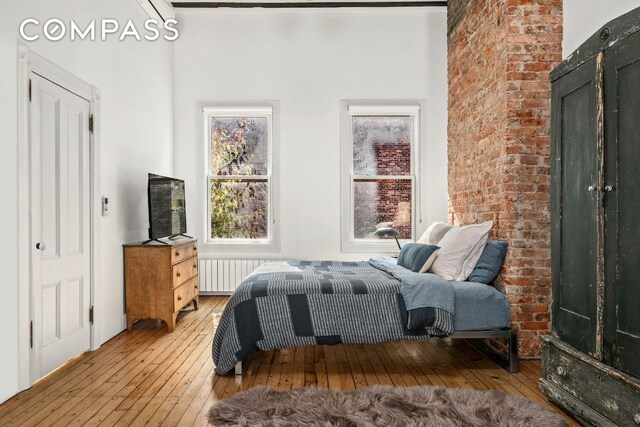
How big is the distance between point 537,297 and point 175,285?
3.11m

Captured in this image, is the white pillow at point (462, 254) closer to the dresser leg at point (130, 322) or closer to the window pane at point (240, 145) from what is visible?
the dresser leg at point (130, 322)

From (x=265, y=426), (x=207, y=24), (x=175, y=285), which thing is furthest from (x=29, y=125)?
(x=207, y=24)

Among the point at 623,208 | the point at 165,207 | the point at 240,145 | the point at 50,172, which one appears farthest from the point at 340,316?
the point at 240,145

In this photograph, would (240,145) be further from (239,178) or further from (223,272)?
(223,272)

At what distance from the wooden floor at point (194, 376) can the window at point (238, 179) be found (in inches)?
80.4

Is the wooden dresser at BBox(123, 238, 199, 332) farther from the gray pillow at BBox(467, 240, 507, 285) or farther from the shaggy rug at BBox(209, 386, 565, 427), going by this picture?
the gray pillow at BBox(467, 240, 507, 285)

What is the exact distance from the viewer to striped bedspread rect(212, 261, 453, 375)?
306 cm

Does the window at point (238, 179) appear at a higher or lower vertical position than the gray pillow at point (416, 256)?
higher

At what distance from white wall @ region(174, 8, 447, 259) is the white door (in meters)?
2.21

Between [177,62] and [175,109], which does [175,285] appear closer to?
[175,109]

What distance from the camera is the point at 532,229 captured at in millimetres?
3449

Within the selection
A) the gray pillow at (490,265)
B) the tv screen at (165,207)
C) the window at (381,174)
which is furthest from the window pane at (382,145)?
the gray pillow at (490,265)

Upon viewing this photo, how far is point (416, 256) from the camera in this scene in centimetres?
381

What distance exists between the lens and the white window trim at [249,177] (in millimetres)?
5836
